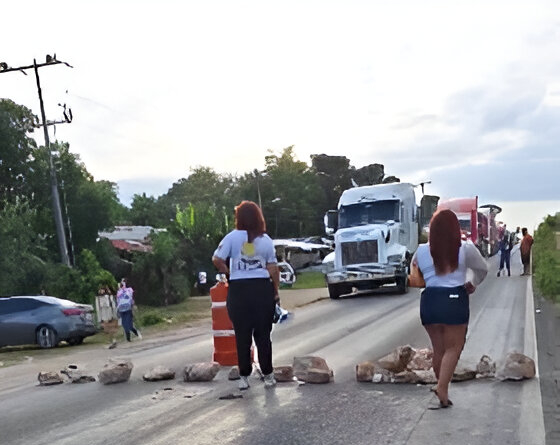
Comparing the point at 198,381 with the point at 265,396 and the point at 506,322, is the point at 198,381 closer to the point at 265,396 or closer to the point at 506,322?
the point at 265,396

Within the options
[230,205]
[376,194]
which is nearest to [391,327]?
[376,194]

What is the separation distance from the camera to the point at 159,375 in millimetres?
9711

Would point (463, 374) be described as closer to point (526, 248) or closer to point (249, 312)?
point (249, 312)

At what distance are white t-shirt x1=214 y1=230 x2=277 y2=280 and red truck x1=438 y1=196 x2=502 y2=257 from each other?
2967 cm

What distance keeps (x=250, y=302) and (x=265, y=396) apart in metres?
1.00

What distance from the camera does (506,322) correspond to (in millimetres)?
15367

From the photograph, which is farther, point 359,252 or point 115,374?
point 359,252

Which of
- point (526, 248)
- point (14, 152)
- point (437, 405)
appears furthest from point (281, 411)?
point (14, 152)

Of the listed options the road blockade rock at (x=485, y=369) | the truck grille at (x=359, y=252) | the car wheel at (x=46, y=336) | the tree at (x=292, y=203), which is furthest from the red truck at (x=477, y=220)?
the road blockade rock at (x=485, y=369)

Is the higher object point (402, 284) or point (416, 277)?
point (416, 277)

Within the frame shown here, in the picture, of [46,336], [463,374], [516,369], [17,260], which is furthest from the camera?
[17,260]

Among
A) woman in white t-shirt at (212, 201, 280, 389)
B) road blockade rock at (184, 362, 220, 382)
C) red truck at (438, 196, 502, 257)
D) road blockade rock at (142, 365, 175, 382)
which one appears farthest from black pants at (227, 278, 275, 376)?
red truck at (438, 196, 502, 257)

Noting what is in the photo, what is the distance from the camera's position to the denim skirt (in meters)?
6.95

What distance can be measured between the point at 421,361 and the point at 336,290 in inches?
733
